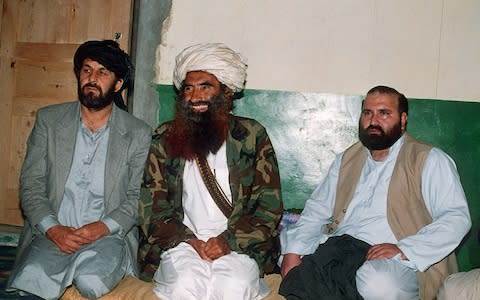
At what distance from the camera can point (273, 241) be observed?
12.7ft

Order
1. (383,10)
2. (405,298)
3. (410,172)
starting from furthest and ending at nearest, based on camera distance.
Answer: (383,10) → (410,172) → (405,298)

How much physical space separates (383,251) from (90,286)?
1.80 m

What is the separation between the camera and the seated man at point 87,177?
146 inches

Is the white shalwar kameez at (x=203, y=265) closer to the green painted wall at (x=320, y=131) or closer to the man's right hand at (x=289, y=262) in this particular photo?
the man's right hand at (x=289, y=262)

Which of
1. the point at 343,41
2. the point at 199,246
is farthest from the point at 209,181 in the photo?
the point at 343,41

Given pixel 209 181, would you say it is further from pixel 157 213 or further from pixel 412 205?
pixel 412 205

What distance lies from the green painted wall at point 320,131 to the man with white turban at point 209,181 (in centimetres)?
118

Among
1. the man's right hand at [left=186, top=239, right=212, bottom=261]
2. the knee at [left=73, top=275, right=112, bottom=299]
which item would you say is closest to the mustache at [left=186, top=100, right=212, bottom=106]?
the man's right hand at [left=186, top=239, right=212, bottom=261]

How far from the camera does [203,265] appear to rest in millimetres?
3482

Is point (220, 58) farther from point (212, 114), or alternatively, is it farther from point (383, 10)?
point (383, 10)

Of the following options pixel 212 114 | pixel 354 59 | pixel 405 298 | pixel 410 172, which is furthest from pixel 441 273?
pixel 354 59

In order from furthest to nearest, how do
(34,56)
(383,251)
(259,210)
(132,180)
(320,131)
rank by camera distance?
(34,56), (320,131), (132,180), (259,210), (383,251)

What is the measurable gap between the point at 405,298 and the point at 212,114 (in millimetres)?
1729

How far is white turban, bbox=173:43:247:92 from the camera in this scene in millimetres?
3982
